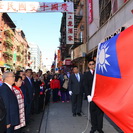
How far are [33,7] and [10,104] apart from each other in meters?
10.4

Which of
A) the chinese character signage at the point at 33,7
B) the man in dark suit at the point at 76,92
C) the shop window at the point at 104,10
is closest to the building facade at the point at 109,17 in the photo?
the shop window at the point at 104,10

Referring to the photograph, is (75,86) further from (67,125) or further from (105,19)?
(105,19)

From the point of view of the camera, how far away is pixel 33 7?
1249 centimetres

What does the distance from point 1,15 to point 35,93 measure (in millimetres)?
35582

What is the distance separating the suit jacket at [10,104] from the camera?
128 inches

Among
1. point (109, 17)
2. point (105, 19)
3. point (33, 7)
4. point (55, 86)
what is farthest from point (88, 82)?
point (33, 7)

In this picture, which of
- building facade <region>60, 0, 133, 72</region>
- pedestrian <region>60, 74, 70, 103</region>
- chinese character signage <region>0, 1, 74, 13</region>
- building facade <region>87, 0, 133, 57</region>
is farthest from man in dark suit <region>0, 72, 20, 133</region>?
chinese character signage <region>0, 1, 74, 13</region>

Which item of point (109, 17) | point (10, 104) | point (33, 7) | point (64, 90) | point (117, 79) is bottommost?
point (64, 90)

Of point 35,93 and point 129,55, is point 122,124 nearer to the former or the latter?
point 129,55

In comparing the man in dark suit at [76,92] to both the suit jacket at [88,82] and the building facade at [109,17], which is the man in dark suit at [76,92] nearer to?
the building facade at [109,17]

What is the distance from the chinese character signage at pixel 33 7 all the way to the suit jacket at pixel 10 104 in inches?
402

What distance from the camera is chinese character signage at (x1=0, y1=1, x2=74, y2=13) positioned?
12359 mm

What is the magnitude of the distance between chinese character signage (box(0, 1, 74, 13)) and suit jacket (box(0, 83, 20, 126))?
10.2 m

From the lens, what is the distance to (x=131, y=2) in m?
7.67
